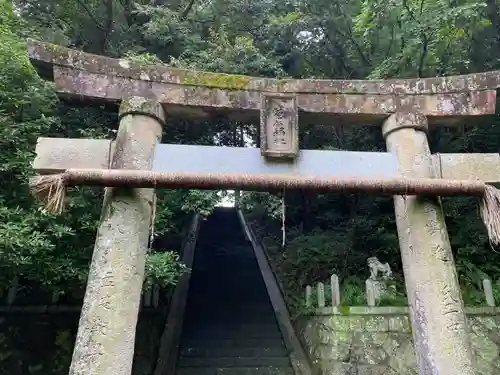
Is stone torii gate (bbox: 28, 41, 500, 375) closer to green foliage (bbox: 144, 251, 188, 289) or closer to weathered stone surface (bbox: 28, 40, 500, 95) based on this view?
weathered stone surface (bbox: 28, 40, 500, 95)

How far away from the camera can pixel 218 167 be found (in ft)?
14.1

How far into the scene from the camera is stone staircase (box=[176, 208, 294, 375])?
7.70 metres

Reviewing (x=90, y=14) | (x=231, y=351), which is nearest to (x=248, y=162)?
(x=231, y=351)

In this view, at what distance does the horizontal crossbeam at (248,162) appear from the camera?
4207 mm

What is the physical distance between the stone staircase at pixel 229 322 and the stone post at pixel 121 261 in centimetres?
420

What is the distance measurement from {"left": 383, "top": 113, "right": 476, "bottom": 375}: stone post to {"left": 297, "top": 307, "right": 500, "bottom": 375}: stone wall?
10.5 ft

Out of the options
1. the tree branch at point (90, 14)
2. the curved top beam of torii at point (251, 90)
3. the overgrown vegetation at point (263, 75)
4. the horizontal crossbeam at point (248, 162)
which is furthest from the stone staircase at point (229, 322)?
the tree branch at point (90, 14)

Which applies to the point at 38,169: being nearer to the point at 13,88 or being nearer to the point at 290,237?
the point at 13,88

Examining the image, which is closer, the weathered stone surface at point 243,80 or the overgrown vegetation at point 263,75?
the weathered stone surface at point 243,80

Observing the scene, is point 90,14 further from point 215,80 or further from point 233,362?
point 233,362

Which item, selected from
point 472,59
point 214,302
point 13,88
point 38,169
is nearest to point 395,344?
point 214,302

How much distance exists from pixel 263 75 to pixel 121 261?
710 centimetres

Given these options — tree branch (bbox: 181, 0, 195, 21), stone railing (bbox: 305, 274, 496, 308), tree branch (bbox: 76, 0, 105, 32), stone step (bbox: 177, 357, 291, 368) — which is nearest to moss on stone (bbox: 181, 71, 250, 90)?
stone railing (bbox: 305, 274, 496, 308)

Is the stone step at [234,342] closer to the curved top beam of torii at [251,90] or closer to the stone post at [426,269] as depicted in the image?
the stone post at [426,269]
